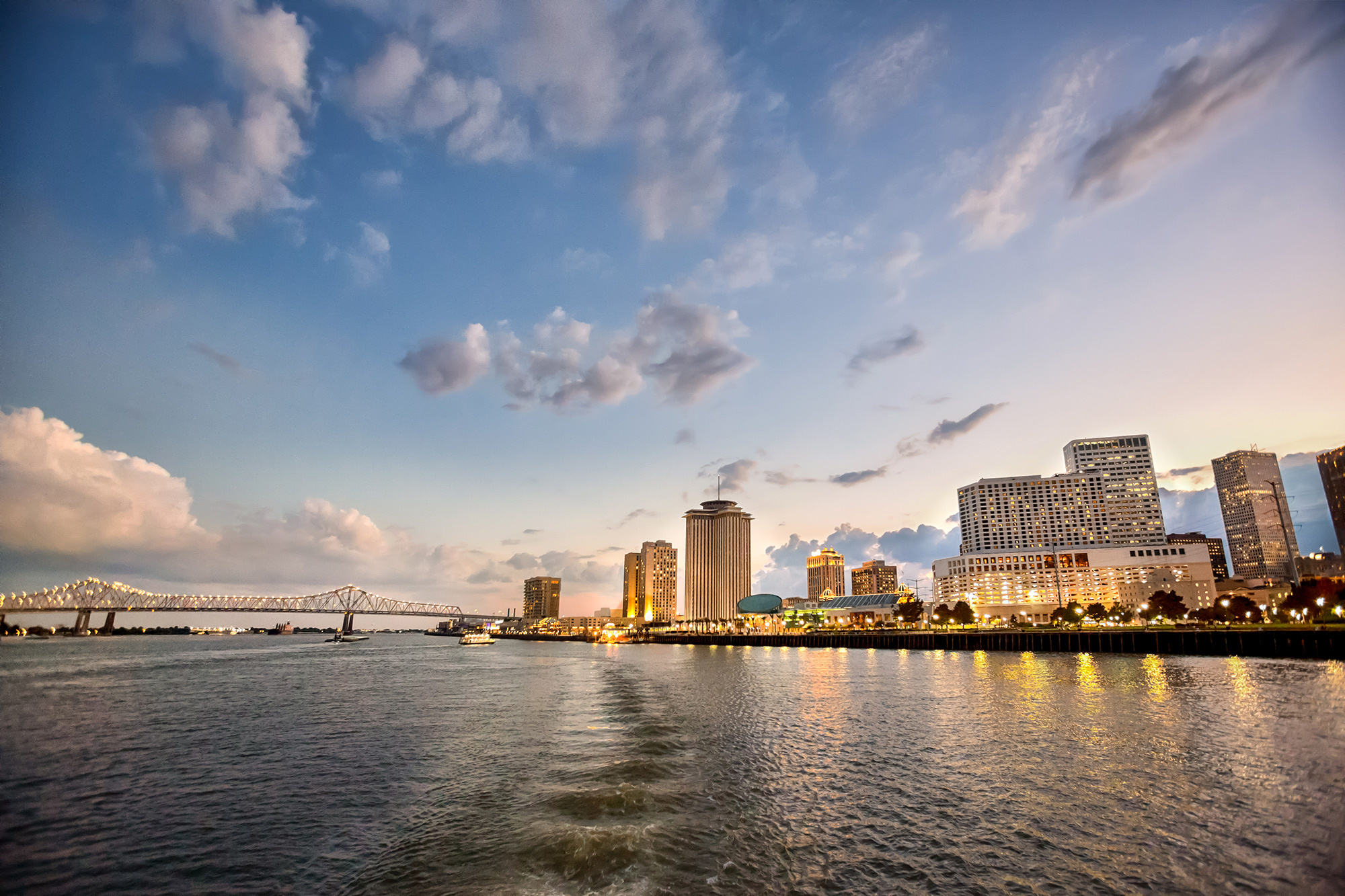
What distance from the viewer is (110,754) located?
101 feet

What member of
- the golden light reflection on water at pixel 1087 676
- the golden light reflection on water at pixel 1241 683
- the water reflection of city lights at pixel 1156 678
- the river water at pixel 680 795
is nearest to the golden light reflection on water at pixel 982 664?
the golden light reflection on water at pixel 1087 676

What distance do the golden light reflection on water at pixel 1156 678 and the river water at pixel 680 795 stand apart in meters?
1.70

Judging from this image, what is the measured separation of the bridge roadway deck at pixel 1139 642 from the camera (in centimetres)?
8781

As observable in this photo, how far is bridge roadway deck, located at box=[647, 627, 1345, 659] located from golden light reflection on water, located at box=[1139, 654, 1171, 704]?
40.2 feet

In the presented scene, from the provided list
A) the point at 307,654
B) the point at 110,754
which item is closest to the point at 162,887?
the point at 110,754

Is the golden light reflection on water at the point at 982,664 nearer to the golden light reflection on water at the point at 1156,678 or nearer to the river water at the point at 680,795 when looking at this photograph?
the golden light reflection on water at the point at 1156,678

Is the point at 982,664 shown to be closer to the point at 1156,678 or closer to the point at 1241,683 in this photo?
the point at 1156,678

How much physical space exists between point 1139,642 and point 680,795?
13033 cm

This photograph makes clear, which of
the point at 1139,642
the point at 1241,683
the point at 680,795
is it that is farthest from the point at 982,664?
the point at 680,795

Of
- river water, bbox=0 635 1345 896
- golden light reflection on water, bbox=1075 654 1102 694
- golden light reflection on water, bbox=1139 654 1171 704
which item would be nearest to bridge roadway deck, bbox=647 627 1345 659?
golden light reflection on water, bbox=1139 654 1171 704

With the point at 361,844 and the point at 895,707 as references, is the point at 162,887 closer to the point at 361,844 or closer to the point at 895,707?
the point at 361,844

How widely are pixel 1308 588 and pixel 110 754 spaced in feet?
582

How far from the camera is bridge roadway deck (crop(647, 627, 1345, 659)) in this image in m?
87.8

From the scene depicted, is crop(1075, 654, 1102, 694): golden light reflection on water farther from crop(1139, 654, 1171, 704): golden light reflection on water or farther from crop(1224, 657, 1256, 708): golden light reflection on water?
crop(1224, 657, 1256, 708): golden light reflection on water
